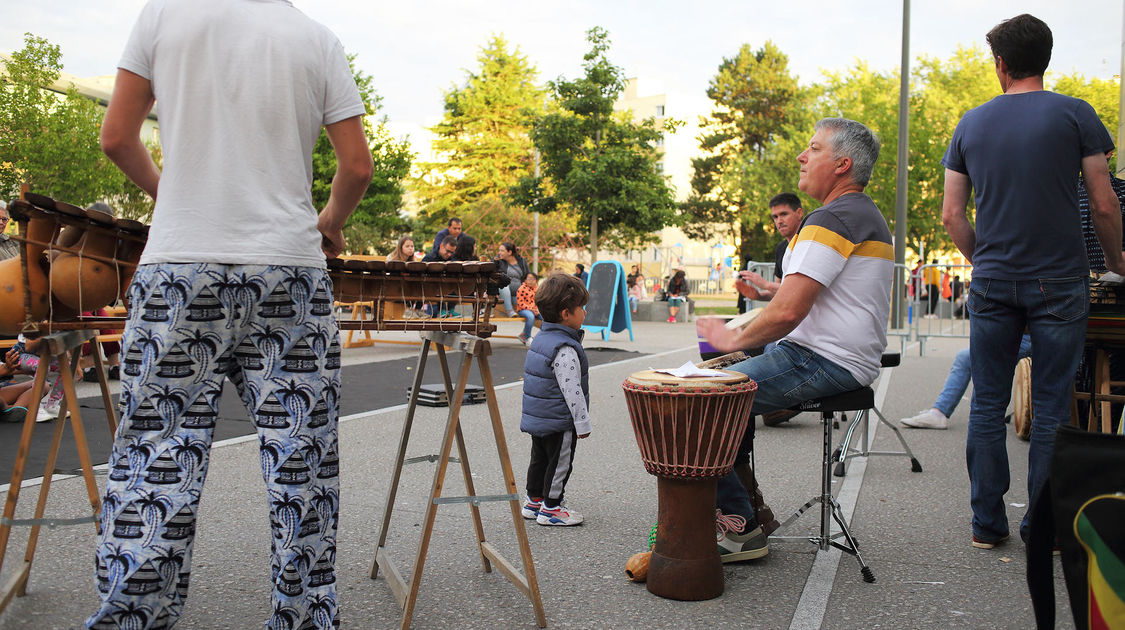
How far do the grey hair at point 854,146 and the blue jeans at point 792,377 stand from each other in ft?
2.65

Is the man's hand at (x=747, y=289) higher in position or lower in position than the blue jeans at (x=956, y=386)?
higher

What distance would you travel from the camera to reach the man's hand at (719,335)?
3.62 m

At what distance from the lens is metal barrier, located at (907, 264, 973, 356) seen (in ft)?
45.8

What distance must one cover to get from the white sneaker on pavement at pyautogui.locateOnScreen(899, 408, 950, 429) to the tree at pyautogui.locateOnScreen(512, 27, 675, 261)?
18102mm

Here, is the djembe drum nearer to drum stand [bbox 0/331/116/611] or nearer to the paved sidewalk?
the paved sidewalk

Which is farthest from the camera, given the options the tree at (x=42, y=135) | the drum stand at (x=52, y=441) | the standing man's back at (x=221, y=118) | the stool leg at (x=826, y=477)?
the tree at (x=42, y=135)

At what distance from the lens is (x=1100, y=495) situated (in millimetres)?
2102

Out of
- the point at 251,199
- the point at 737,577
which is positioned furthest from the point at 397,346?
the point at 251,199

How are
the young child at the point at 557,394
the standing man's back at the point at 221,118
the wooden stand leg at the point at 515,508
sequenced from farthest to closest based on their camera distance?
the young child at the point at 557,394 → the wooden stand leg at the point at 515,508 → the standing man's back at the point at 221,118

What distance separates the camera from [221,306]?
240cm

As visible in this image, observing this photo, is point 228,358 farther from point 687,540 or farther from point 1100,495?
point 1100,495

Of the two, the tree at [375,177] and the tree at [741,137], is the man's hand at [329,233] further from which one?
the tree at [741,137]

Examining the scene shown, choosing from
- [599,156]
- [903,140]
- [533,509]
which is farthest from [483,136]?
[533,509]

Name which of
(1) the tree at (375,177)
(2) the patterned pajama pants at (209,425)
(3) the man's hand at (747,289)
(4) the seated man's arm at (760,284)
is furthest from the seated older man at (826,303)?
(1) the tree at (375,177)
